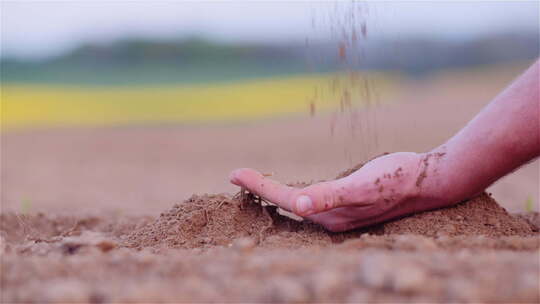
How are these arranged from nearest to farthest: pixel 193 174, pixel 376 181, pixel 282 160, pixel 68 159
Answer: pixel 376 181 → pixel 193 174 → pixel 282 160 → pixel 68 159

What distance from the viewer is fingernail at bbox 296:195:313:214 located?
6.92 feet

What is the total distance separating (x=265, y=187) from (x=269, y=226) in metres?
0.13

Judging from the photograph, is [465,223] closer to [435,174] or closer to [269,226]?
[435,174]

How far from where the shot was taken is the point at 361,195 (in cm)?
214

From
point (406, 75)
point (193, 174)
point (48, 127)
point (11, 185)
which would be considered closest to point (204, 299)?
point (11, 185)

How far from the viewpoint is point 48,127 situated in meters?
12.8

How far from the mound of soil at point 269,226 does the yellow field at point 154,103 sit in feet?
32.4

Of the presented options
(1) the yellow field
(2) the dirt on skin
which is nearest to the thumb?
(2) the dirt on skin

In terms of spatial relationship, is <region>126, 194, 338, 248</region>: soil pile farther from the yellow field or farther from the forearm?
the yellow field

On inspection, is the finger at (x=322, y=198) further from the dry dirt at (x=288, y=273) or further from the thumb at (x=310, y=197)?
the dry dirt at (x=288, y=273)

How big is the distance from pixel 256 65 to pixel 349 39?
76.9 feet

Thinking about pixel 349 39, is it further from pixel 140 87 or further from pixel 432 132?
pixel 140 87

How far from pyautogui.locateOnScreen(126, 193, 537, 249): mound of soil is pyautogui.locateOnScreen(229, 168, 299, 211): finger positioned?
92 millimetres

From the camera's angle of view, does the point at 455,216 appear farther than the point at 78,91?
No
